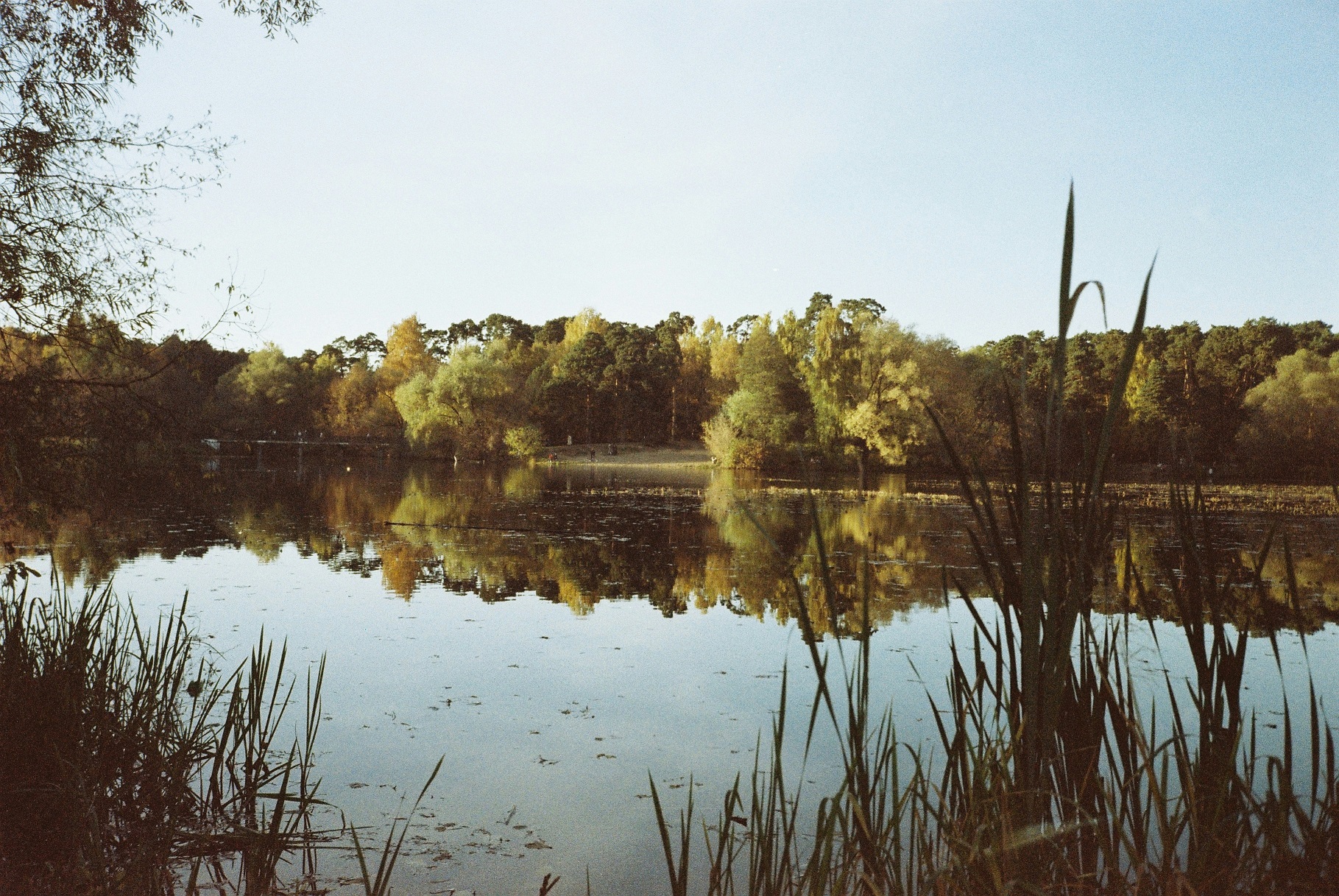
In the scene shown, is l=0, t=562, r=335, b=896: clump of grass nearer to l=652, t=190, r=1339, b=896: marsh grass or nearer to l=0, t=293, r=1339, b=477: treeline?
l=652, t=190, r=1339, b=896: marsh grass

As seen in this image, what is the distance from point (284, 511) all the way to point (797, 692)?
50.8 ft

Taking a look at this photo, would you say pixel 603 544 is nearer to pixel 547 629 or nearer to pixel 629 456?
pixel 547 629

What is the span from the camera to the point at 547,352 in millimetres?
62125

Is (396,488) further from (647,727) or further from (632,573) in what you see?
(647,727)

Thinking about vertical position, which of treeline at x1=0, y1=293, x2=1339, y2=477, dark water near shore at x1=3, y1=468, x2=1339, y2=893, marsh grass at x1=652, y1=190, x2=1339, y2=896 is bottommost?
dark water near shore at x1=3, y1=468, x2=1339, y2=893

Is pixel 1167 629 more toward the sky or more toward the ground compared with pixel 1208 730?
more toward the ground

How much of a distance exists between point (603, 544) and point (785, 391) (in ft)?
89.1

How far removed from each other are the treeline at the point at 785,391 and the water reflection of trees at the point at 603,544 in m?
2.63

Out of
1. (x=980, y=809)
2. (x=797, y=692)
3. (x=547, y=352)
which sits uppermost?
(x=547, y=352)

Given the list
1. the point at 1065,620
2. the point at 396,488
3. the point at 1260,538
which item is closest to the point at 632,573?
the point at 1260,538

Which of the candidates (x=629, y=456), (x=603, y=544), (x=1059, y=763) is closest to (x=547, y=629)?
(x=603, y=544)

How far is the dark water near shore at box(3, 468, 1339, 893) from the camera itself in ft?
14.5

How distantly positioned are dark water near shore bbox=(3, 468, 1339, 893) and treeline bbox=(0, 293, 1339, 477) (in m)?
4.77

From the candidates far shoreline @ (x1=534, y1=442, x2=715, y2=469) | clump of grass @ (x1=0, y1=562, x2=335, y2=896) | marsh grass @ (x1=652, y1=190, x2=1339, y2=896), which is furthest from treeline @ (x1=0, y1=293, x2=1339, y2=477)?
marsh grass @ (x1=652, y1=190, x2=1339, y2=896)
